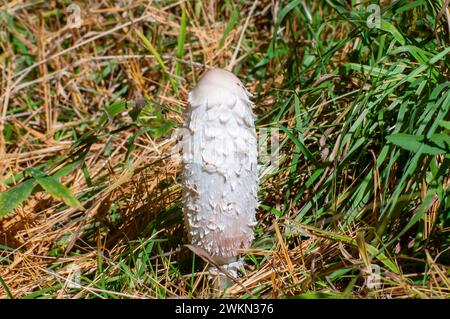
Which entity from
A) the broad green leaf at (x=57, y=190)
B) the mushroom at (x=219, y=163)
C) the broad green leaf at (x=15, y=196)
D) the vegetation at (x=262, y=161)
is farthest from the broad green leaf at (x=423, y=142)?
the broad green leaf at (x=15, y=196)

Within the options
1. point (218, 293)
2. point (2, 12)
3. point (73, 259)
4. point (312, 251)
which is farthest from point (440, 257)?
point (2, 12)

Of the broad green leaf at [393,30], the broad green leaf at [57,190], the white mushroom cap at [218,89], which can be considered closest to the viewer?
the white mushroom cap at [218,89]

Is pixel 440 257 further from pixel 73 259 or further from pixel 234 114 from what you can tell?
pixel 73 259

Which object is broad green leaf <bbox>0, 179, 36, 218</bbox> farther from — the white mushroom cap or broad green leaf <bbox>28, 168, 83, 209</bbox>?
the white mushroom cap

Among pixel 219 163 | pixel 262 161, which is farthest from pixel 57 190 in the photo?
pixel 262 161

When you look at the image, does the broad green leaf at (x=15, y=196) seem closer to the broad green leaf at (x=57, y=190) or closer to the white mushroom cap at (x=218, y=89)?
the broad green leaf at (x=57, y=190)

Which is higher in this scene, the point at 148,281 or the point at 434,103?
the point at 434,103

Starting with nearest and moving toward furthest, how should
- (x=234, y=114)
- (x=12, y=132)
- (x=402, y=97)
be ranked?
(x=234, y=114) → (x=402, y=97) → (x=12, y=132)
